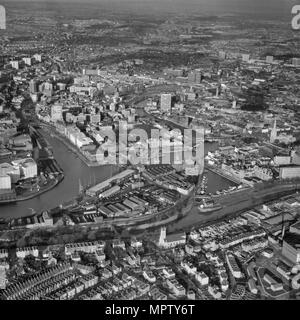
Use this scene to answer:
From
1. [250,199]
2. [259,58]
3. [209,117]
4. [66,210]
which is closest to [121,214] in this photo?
[66,210]

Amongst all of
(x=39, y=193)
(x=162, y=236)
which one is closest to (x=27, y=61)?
(x=39, y=193)

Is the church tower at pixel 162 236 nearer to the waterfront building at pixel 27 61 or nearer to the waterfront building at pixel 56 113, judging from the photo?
the waterfront building at pixel 56 113

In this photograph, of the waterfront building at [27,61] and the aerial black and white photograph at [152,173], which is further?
the waterfront building at [27,61]

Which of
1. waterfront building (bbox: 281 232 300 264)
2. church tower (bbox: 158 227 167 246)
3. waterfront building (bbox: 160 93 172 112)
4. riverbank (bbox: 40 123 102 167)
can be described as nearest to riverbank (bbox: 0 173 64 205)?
riverbank (bbox: 40 123 102 167)

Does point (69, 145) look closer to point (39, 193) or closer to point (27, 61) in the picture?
point (39, 193)

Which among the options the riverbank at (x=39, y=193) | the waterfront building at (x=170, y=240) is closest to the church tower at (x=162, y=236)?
the waterfront building at (x=170, y=240)

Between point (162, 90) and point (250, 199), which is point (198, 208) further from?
point (162, 90)
